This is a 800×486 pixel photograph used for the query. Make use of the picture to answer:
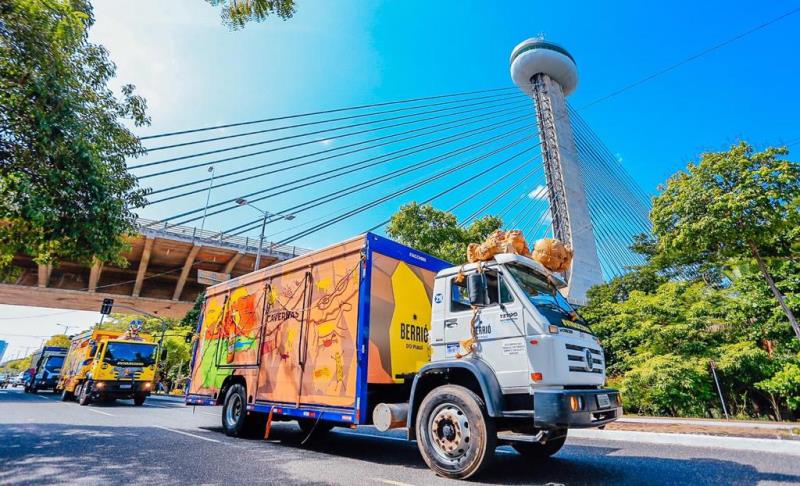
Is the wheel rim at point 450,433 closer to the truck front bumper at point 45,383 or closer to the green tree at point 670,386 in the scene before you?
the green tree at point 670,386

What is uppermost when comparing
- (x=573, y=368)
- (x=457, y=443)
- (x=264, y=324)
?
(x=264, y=324)

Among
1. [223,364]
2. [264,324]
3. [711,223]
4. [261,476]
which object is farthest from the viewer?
[711,223]

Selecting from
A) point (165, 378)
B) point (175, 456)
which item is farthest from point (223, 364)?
point (165, 378)

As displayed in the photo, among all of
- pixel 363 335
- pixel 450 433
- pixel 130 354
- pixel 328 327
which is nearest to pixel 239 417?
pixel 328 327

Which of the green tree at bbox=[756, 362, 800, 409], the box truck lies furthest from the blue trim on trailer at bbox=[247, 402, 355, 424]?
the box truck

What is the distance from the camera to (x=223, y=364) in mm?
8383

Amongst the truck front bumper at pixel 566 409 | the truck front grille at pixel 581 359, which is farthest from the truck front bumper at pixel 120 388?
the truck front grille at pixel 581 359

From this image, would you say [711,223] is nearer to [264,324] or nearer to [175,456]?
[264,324]

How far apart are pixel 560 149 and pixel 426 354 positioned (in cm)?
3065

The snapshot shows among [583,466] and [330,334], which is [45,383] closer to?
[330,334]

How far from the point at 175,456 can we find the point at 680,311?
633 inches

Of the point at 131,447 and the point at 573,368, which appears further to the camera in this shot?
the point at 131,447

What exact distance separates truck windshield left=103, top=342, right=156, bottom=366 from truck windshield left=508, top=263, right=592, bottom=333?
57.3ft

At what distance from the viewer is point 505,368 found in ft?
16.0
